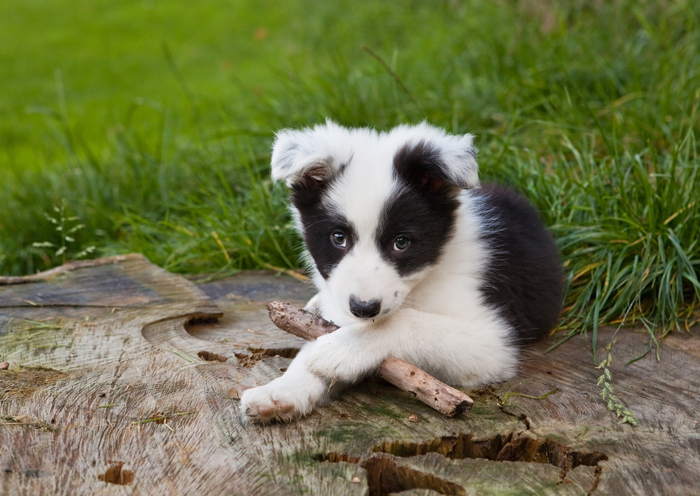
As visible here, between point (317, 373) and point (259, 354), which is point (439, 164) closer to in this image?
point (317, 373)

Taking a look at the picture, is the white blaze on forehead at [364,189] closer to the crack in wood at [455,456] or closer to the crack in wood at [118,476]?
the crack in wood at [455,456]

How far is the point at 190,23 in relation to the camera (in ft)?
49.5

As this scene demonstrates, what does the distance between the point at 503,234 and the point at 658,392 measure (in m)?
0.98

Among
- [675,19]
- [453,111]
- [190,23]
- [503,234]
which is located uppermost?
[190,23]

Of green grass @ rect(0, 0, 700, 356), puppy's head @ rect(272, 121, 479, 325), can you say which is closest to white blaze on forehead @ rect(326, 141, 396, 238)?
puppy's head @ rect(272, 121, 479, 325)

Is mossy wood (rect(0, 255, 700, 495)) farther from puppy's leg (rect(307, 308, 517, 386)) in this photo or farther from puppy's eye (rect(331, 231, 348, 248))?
puppy's eye (rect(331, 231, 348, 248))

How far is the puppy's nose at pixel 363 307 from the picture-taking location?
2.66 metres

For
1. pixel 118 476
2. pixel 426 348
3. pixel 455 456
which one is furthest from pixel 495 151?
pixel 118 476

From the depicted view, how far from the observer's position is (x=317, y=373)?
2.75 meters

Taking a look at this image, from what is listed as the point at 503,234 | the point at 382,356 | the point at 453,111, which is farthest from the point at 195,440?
the point at 453,111

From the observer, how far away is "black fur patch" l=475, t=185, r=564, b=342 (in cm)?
324

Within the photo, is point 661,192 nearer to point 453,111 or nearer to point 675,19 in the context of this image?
point 453,111

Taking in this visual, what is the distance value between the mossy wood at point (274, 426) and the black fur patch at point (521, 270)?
172mm

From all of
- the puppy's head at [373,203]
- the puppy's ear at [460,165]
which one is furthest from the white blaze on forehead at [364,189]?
the puppy's ear at [460,165]
